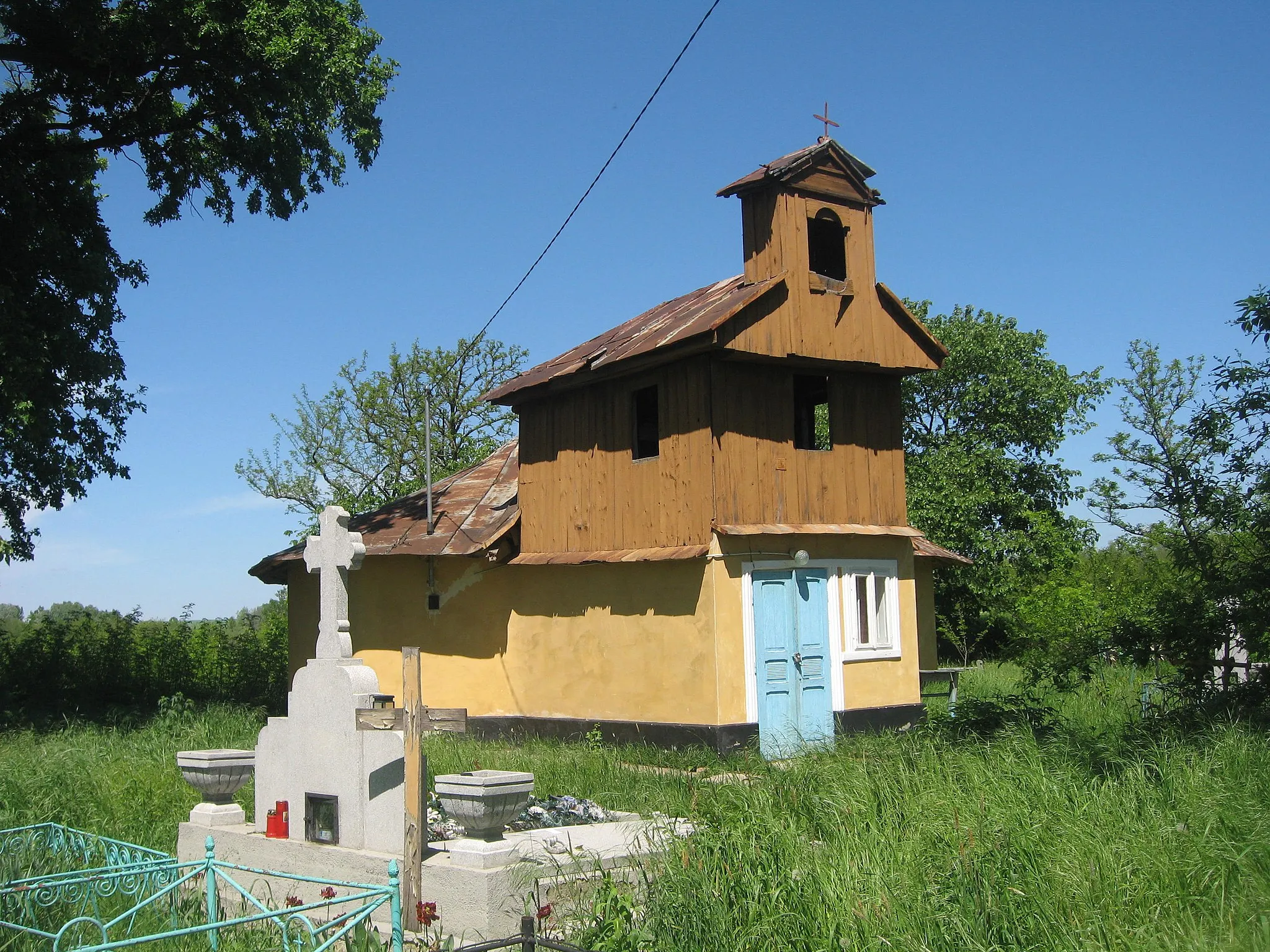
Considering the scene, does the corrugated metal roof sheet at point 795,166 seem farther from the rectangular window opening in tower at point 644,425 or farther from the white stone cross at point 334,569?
the white stone cross at point 334,569

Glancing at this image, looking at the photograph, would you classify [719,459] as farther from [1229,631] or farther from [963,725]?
[1229,631]

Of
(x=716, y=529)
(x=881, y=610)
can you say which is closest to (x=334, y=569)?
(x=716, y=529)

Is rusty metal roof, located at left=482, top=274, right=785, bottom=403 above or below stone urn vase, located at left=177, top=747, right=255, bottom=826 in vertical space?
above

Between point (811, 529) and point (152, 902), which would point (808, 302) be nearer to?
point (811, 529)

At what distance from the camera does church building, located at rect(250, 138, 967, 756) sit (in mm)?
14906

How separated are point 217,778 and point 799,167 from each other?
34.9ft

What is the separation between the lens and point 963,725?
12016 mm

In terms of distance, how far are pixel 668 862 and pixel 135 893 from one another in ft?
12.5

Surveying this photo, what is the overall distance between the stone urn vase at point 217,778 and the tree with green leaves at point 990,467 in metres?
26.2

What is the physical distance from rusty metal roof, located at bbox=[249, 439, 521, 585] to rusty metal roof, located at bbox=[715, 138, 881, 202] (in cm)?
570

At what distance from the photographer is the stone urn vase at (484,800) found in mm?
7324

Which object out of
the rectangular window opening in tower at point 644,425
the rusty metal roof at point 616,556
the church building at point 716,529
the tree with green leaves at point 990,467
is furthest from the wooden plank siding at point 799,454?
the tree with green leaves at point 990,467

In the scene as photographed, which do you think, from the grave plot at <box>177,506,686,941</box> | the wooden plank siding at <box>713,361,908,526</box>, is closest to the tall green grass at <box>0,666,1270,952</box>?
the grave plot at <box>177,506,686,941</box>

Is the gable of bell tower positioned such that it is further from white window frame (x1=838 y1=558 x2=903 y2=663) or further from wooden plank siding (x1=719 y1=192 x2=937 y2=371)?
white window frame (x1=838 y1=558 x2=903 y2=663)
